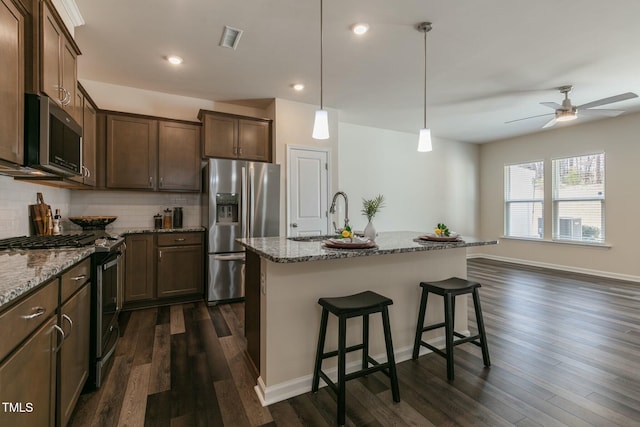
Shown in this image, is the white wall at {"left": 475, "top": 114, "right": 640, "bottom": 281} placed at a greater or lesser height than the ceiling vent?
lesser

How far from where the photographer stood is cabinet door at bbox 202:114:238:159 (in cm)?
396

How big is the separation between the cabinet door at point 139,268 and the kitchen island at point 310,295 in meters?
1.87

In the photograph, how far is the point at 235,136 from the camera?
4.11 m

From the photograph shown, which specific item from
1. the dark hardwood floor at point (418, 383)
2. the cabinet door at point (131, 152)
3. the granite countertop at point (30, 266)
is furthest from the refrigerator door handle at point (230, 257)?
the granite countertop at point (30, 266)

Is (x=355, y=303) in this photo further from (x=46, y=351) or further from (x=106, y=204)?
(x=106, y=204)

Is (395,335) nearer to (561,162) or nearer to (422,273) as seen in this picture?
(422,273)

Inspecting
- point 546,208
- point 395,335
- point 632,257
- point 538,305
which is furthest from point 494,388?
point 546,208

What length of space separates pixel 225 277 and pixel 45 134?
7.96 ft

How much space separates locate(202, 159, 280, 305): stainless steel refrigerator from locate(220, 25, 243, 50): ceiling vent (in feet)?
4.36

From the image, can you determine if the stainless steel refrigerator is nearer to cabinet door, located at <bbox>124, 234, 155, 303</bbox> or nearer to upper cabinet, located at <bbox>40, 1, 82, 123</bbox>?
cabinet door, located at <bbox>124, 234, 155, 303</bbox>

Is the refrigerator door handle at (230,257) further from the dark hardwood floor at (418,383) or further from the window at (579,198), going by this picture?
the window at (579,198)

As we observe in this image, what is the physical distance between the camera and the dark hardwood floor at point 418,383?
1766mm

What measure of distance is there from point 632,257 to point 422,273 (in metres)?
4.97

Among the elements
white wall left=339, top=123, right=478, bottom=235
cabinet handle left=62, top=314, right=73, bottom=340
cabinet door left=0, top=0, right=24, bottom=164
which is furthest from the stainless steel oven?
white wall left=339, top=123, right=478, bottom=235
